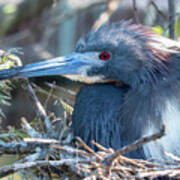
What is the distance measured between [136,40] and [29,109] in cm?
243

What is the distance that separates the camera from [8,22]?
398 centimetres

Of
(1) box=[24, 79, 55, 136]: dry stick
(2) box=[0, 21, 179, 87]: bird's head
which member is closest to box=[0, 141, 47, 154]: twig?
(1) box=[24, 79, 55, 136]: dry stick

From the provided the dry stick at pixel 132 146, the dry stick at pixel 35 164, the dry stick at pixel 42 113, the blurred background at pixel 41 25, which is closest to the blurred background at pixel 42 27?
the blurred background at pixel 41 25

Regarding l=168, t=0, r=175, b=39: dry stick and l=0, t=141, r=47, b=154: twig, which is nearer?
l=0, t=141, r=47, b=154: twig

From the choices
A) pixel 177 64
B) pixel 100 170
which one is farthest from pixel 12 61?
pixel 100 170

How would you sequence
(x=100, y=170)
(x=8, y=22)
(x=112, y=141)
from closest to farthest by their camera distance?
(x=100, y=170) → (x=112, y=141) → (x=8, y=22)

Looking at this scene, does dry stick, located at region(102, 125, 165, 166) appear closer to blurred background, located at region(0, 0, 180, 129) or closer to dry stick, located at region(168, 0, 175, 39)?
dry stick, located at region(168, 0, 175, 39)

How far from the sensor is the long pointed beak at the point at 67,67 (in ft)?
6.88

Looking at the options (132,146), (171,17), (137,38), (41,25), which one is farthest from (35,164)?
(41,25)

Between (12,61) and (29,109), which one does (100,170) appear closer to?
(12,61)

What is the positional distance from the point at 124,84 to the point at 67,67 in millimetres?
342

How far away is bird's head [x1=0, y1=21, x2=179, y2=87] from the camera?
6.68 feet

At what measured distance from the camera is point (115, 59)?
2088 mm

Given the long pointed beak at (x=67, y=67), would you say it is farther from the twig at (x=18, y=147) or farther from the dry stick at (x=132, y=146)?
the dry stick at (x=132, y=146)
